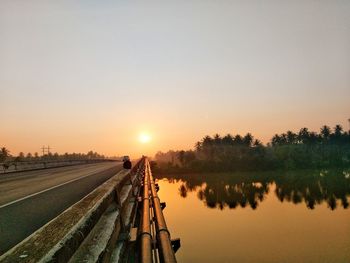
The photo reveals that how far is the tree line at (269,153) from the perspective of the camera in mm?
151375

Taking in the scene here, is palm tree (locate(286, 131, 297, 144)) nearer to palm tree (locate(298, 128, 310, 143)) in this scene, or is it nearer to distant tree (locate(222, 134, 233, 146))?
palm tree (locate(298, 128, 310, 143))

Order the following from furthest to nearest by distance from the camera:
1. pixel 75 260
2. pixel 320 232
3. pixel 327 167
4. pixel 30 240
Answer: pixel 327 167
pixel 320 232
pixel 30 240
pixel 75 260

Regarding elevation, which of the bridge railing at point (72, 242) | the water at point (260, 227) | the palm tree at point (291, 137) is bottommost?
the water at point (260, 227)

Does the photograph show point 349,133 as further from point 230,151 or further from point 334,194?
point 334,194

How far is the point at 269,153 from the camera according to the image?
174 metres

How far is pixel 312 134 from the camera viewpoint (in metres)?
181

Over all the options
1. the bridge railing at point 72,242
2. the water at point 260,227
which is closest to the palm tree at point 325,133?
the water at point 260,227

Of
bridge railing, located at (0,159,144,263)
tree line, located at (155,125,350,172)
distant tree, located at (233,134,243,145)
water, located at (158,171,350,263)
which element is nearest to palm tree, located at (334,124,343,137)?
tree line, located at (155,125,350,172)

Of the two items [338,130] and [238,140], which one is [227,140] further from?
[338,130]

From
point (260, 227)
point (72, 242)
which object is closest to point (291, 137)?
point (260, 227)

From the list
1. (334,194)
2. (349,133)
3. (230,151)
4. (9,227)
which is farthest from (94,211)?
(349,133)

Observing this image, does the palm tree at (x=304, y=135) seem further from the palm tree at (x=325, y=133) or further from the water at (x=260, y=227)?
the water at (x=260, y=227)

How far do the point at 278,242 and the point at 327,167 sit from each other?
A: 498 ft

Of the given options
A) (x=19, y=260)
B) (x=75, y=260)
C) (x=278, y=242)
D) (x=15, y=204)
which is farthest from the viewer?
(x=278, y=242)
